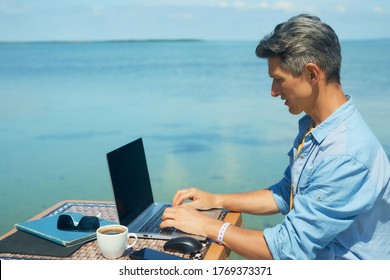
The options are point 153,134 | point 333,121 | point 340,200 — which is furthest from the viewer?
point 153,134

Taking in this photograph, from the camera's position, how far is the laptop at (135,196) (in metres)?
1.59

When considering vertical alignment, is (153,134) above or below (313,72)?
below

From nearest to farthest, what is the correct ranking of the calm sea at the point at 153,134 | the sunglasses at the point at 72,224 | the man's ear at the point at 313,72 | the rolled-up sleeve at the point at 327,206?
the rolled-up sleeve at the point at 327,206, the man's ear at the point at 313,72, the sunglasses at the point at 72,224, the calm sea at the point at 153,134

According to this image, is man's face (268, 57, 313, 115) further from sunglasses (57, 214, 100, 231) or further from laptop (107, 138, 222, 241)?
sunglasses (57, 214, 100, 231)

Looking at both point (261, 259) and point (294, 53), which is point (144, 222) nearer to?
point (261, 259)

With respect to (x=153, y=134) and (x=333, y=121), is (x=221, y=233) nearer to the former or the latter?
(x=333, y=121)

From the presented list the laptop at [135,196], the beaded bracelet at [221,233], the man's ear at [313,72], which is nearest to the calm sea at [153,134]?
the laptop at [135,196]

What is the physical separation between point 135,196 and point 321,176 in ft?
2.09

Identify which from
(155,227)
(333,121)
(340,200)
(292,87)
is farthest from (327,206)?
(155,227)

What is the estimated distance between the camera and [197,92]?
12.2 meters

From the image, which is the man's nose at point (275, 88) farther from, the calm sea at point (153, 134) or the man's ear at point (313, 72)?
the calm sea at point (153, 134)

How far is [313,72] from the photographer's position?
149 centimetres

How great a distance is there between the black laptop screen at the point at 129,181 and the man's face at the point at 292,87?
52 cm

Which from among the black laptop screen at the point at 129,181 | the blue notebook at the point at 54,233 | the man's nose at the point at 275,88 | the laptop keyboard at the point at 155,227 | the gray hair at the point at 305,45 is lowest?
the laptop keyboard at the point at 155,227
